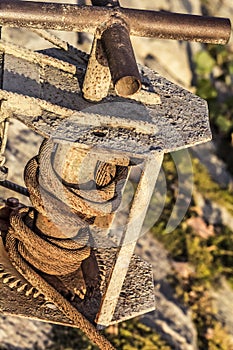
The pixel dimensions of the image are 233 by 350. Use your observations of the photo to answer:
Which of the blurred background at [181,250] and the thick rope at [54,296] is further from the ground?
the thick rope at [54,296]

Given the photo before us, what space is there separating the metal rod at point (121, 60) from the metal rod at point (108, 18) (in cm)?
7

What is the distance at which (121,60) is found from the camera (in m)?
2.48

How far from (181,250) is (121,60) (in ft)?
13.3

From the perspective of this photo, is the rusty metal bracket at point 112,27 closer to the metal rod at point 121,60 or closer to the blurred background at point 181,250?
the metal rod at point 121,60

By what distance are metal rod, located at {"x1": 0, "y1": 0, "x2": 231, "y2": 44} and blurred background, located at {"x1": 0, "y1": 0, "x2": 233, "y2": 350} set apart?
8.25 ft

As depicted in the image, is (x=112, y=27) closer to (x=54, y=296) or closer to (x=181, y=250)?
(x=54, y=296)

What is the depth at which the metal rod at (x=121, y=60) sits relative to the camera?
241 cm

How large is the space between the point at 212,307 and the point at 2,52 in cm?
370

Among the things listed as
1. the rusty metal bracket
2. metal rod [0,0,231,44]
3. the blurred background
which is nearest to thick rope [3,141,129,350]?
the rusty metal bracket

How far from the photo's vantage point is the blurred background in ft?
16.9

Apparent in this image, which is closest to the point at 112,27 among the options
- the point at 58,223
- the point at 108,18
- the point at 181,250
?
the point at 108,18

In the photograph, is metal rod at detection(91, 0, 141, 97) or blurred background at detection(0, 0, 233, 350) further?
blurred background at detection(0, 0, 233, 350)

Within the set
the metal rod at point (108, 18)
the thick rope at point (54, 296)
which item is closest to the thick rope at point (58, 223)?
the thick rope at point (54, 296)

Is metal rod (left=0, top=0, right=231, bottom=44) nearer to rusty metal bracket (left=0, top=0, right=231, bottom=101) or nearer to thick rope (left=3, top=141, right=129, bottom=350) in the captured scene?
rusty metal bracket (left=0, top=0, right=231, bottom=101)
